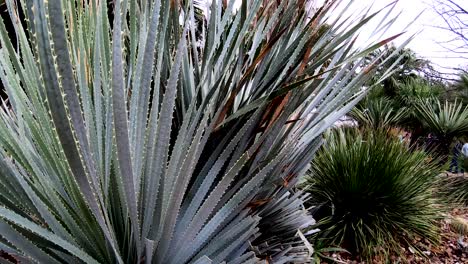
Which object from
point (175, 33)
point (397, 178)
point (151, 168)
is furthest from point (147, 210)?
point (397, 178)

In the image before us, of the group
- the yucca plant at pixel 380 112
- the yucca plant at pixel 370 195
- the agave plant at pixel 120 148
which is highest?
the yucca plant at pixel 380 112

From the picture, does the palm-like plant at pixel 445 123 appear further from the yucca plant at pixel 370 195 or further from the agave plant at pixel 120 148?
the agave plant at pixel 120 148

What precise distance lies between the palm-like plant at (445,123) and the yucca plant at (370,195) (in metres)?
5.42

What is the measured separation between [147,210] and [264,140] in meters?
0.56

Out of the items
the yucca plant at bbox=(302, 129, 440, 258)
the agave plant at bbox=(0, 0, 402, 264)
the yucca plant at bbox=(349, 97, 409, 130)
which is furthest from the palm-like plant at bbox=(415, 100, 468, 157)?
the agave plant at bbox=(0, 0, 402, 264)

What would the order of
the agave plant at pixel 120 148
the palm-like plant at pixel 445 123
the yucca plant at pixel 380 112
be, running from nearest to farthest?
the agave plant at pixel 120 148 → the palm-like plant at pixel 445 123 → the yucca plant at pixel 380 112

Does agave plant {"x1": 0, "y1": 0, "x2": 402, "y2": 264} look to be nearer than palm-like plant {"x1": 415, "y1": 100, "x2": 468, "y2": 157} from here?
Yes

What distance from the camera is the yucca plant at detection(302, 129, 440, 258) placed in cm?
554

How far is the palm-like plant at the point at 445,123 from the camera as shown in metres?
10.8

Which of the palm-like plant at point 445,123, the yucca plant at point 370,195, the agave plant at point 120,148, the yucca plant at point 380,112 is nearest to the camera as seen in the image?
the agave plant at point 120,148

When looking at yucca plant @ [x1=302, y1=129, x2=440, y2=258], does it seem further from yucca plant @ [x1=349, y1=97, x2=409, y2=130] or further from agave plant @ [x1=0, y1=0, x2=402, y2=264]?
yucca plant @ [x1=349, y1=97, x2=409, y2=130]

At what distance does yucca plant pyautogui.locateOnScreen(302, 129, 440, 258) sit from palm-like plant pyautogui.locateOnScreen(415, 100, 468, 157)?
5421 mm

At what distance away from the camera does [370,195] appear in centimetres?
567

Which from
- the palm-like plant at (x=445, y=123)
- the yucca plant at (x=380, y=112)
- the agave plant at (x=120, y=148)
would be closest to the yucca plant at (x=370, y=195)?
the agave plant at (x=120, y=148)
